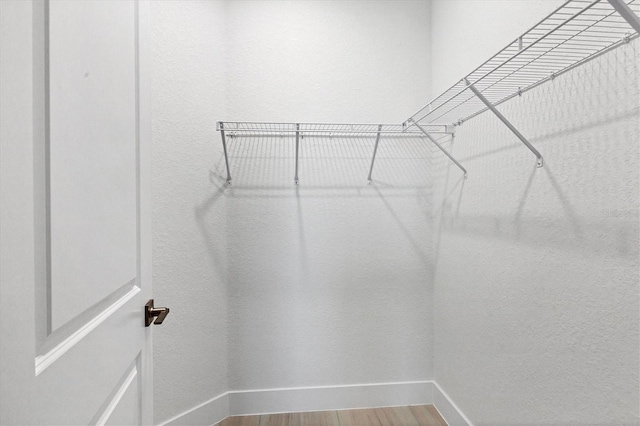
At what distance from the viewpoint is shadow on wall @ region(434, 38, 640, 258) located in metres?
0.82

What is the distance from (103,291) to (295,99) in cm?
153

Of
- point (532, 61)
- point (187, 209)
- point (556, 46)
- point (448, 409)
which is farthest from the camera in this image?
point (448, 409)

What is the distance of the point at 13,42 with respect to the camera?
392 mm

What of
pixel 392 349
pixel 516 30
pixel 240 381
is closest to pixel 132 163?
pixel 516 30

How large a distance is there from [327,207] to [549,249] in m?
1.13

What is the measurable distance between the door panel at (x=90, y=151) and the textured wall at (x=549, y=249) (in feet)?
4.00

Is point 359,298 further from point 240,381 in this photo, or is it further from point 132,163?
point 132,163

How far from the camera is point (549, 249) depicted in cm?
106

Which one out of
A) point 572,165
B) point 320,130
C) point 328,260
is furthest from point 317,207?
point 572,165

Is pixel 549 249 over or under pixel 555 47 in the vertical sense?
under

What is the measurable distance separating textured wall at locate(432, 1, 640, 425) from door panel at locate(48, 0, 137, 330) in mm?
1220

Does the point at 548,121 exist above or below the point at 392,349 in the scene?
above

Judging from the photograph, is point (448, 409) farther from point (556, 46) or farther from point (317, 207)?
point (556, 46)

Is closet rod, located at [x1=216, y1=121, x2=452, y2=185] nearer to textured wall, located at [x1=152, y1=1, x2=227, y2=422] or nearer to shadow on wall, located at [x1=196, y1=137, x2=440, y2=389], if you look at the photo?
shadow on wall, located at [x1=196, y1=137, x2=440, y2=389]
